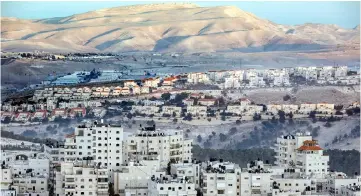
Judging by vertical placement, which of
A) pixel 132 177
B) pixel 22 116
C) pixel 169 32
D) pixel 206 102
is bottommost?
pixel 169 32

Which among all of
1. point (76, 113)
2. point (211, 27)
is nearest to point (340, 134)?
point (76, 113)

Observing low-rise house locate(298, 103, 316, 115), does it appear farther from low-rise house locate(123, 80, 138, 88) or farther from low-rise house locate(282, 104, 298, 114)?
low-rise house locate(123, 80, 138, 88)

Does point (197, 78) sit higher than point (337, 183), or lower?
lower

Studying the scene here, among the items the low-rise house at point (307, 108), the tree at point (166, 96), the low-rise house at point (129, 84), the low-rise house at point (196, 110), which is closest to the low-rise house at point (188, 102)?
the low-rise house at point (196, 110)

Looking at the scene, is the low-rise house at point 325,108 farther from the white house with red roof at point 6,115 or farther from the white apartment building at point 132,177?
the white apartment building at point 132,177

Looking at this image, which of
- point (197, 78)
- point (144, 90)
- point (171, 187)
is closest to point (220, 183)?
point (171, 187)

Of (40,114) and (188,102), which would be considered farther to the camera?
(188,102)

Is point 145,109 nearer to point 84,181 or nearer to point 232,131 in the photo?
point 232,131
